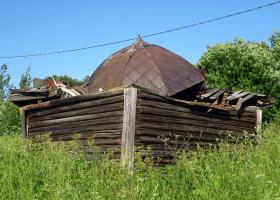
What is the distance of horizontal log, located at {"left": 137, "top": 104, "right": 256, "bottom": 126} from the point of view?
10695 mm

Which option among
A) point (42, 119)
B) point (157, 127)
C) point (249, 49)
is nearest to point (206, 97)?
point (157, 127)

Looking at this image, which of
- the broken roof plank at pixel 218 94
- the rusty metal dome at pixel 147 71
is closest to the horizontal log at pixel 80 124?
the rusty metal dome at pixel 147 71

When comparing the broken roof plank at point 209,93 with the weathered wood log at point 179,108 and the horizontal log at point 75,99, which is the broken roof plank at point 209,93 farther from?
the horizontal log at point 75,99

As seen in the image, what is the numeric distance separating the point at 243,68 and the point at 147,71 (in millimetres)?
10578

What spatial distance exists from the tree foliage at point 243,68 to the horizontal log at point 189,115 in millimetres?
7297

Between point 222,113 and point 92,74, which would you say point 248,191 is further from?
point 92,74

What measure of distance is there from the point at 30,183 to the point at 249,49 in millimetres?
17767

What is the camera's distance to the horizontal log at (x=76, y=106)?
10.9 meters

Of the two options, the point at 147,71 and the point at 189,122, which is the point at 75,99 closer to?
the point at 147,71

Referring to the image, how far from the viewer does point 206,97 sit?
13.2 meters

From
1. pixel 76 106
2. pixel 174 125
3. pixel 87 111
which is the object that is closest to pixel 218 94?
pixel 174 125

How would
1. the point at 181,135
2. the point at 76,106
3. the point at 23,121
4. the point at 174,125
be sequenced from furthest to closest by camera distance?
1. the point at 23,121
2. the point at 76,106
3. the point at 181,135
4. the point at 174,125

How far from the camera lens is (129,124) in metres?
10.4

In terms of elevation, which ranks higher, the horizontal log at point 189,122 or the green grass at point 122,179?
the horizontal log at point 189,122
